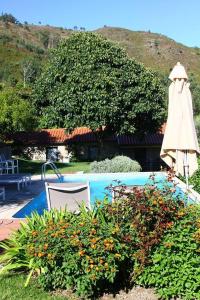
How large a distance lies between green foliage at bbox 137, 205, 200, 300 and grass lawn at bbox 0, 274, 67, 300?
3.85 feet

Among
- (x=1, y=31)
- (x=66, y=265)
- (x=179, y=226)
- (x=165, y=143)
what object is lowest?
(x=66, y=265)

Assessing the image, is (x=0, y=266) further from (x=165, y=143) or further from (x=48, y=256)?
(x=165, y=143)

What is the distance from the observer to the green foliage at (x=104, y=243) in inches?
192

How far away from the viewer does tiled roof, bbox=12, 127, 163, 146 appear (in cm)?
3472

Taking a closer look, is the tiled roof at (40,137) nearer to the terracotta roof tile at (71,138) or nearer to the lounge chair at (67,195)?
the terracotta roof tile at (71,138)

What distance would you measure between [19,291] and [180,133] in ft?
22.9

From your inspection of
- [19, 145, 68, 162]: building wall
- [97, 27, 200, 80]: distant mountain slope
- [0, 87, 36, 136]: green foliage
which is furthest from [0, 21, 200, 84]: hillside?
[0, 87, 36, 136]: green foliage

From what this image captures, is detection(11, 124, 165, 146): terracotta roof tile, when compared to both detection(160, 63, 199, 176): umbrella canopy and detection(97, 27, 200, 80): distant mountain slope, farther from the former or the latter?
detection(97, 27, 200, 80): distant mountain slope

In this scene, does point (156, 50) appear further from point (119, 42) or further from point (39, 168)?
point (39, 168)

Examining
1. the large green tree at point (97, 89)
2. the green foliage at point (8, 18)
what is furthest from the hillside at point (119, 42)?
the large green tree at point (97, 89)

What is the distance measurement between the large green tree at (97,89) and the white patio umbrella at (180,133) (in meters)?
13.1

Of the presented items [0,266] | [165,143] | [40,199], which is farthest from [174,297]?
[40,199]

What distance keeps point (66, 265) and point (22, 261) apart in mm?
1363

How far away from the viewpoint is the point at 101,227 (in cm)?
523
